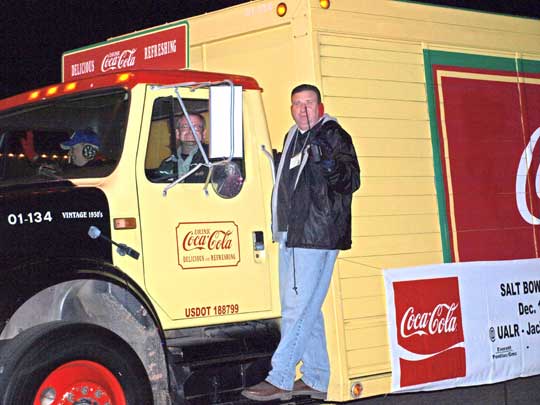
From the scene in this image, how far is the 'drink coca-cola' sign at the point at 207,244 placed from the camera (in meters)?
5.88

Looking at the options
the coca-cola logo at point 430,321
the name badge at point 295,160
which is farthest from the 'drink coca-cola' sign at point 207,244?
the coca-cola logo at point 430,321

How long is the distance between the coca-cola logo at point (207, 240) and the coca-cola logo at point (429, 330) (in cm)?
136

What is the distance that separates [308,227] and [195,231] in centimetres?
77

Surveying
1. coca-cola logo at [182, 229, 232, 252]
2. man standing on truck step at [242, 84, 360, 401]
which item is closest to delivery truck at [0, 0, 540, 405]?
coca-cola logo at [182, 229, 232, 252]

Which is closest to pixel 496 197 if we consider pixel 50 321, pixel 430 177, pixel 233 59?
pixel 430 177

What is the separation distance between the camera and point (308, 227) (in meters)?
6.20

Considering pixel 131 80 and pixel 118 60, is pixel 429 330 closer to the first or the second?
pixel 131 80

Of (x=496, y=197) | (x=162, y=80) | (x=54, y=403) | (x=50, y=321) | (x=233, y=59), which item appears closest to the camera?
(x=54, y=403)

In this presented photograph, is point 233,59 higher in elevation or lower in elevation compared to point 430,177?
higher

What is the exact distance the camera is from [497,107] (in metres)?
7.61

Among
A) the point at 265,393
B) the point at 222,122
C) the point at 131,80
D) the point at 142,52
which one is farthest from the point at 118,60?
the point at 265,393

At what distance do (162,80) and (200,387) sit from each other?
193 centimetres

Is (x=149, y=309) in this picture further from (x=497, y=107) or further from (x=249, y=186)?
(x=497, y=107)

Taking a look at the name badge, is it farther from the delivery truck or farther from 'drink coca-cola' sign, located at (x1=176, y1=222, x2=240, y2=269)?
'drink coca-cola' sign, located at (x1=176, y1=222, x2=240, y2=269)
